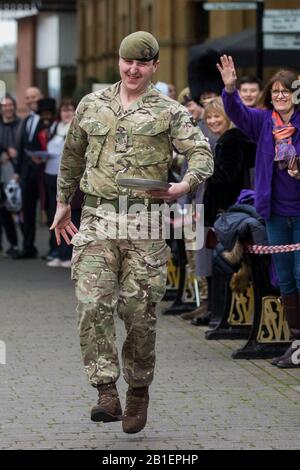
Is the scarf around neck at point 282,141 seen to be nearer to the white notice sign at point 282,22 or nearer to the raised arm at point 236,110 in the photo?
the raised arm at point 236,110

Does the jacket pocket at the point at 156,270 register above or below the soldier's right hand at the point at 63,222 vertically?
below

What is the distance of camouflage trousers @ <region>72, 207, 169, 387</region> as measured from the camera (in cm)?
758

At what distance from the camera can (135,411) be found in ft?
25.3

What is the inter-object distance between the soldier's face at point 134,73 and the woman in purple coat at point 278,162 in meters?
2.15

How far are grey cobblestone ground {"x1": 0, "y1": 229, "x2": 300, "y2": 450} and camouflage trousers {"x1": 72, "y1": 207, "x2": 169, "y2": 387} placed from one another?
14.6 inches

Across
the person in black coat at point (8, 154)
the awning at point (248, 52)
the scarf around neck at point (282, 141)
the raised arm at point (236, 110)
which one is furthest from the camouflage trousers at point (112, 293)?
the person in black coat at point (8, 154)

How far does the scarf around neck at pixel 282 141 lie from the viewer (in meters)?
9.71

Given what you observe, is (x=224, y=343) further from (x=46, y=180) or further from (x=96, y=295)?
(x=46, y=180)

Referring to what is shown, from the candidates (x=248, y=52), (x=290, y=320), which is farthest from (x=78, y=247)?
(x=248, y=52)

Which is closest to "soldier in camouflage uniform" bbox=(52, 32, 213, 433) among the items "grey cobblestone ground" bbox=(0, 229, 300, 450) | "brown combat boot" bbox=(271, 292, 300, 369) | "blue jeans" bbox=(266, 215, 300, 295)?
"grey cobblestone ground" bbox=(0, 229, 300, 450)

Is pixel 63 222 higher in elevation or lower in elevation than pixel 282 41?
lower

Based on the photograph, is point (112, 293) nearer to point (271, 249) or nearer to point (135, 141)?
point (135, 141)

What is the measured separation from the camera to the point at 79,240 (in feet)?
25.1

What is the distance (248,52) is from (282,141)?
9.93m
